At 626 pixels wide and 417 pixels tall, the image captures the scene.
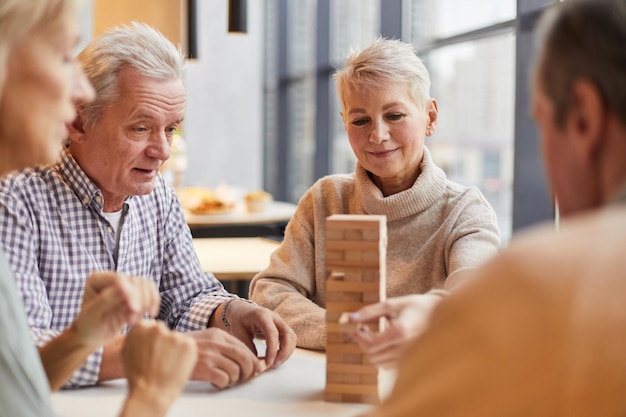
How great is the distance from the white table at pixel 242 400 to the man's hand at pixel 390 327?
15 centimetres

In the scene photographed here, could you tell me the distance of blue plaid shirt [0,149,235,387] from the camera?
186 cm

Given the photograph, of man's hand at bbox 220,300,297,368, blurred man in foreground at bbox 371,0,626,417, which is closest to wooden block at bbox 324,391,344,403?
man's hand at bbox 220,300,297,368

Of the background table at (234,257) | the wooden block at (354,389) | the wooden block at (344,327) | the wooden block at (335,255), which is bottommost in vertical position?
the background table at (234,257)

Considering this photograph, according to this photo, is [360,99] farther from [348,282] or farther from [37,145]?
[37,145]

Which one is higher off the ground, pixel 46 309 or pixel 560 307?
pixel 560 307

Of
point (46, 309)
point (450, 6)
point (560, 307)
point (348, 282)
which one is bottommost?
point (46, 309)

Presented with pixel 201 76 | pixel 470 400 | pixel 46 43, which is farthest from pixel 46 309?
pixel 201 76

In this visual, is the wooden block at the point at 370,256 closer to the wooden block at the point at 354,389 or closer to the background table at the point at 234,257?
the wooden block at the point at 354,389

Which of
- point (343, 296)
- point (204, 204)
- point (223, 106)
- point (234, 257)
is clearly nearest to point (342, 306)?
point (343, 296)

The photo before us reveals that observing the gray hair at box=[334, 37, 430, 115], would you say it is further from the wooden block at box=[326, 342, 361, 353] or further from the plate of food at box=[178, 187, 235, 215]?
the plate of food at box=[178, 187, 235, 215]

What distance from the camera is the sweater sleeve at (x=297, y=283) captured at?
6.71 ft

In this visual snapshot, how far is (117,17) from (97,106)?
5.92 meters

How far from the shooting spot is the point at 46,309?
1866mm

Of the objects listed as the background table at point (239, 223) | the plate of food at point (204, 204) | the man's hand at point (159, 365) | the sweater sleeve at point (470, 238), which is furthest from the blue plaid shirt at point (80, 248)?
the plate of food at point (204, 204)
